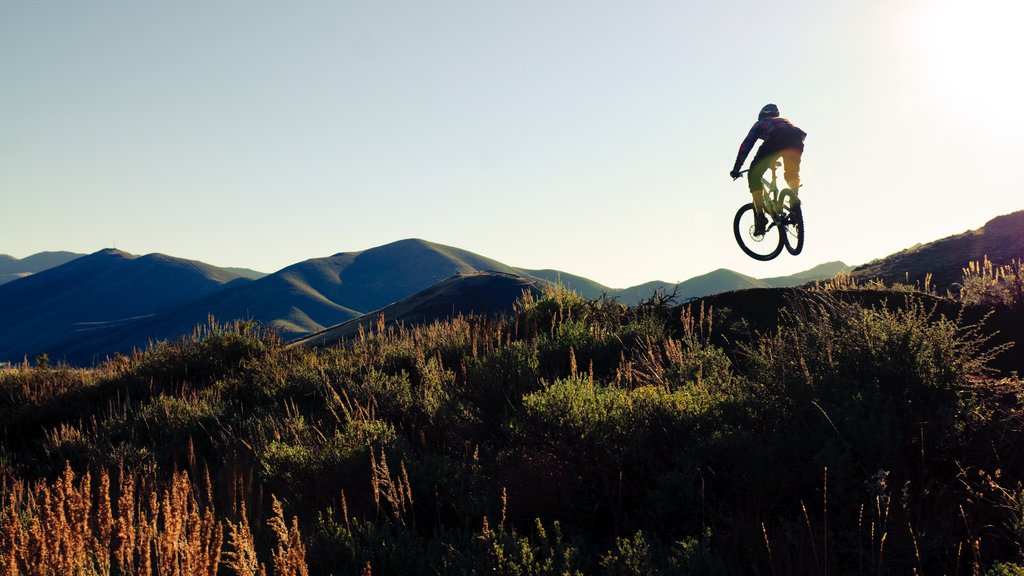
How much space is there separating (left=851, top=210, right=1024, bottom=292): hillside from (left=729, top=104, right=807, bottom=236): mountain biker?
12232mm

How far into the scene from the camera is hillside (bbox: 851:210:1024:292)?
2378 centimetres

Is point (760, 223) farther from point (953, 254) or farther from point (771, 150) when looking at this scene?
point (953, 254)

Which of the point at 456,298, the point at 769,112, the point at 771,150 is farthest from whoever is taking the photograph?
the point at 456,298

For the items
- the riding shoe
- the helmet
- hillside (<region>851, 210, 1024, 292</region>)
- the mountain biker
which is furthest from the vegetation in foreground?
hillside (<region>851, 210, 1024, 292</region>)

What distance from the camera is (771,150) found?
1211cm

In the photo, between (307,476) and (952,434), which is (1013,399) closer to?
(952,434)

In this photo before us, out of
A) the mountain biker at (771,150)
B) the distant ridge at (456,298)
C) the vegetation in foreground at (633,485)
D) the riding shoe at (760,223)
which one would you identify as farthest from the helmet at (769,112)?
the distant ridge at (456,298)

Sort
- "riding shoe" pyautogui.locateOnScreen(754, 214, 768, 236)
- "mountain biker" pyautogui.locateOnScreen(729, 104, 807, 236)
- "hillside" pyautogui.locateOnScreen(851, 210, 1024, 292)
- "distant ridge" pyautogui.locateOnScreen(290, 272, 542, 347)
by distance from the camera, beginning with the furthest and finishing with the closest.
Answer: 1. "distant ridge" pyautogui.locateOnScreen(290, 272, 542, 347)
2. "hillside" pyautogui.locateOnScreen(851, 210, 1024, 292)
3. "riding shoe" pyautogui.locateOnScreen(754, 214, 768, 236)
4. "mountain biker" pyautogui.locateOnScreen(729, 104, 807, 236)

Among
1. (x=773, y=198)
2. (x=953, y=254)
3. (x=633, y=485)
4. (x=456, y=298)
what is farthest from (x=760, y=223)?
(x=456, y=298)

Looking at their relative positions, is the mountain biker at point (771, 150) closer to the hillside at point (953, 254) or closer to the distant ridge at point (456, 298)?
the hillside at point (953, 254)

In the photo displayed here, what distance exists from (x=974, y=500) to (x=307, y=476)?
17.4ft

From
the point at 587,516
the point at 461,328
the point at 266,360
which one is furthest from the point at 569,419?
the point at 266,360

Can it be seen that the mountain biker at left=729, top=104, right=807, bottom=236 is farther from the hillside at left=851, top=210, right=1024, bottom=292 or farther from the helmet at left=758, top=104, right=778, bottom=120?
the hillside at left=851, top=210, right=1024, bottom=292

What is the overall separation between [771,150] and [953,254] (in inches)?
809
